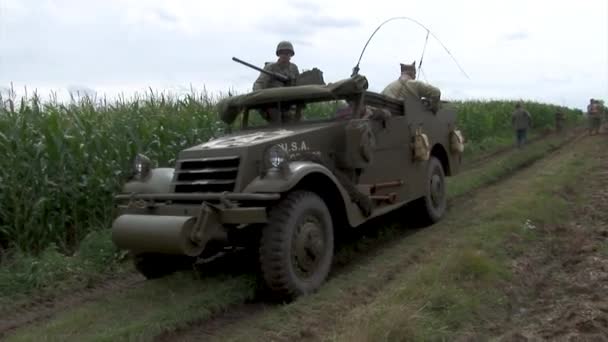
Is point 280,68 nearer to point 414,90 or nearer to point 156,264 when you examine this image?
point 414,90

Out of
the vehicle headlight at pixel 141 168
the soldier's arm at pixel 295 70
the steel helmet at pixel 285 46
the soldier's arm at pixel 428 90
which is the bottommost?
the vehicle headlight at pixel 141 168

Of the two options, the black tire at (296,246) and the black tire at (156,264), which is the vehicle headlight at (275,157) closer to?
the black tire at (296,246)

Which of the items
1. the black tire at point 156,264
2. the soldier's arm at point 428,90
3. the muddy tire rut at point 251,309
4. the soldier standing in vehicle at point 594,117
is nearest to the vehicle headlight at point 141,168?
the black tire at point 156,264

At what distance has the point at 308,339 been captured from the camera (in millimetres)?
4102

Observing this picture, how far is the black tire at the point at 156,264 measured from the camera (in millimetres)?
5516

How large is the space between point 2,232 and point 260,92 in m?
3.05

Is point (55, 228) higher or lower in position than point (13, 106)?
lower

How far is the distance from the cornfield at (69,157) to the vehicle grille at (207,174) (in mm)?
1927

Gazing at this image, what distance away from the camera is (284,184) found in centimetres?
469

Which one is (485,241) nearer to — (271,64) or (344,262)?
(344,262)

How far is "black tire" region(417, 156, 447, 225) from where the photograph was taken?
25.4ft

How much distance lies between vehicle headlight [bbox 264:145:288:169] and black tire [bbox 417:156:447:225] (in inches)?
129

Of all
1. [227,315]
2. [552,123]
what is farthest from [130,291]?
[552,123]

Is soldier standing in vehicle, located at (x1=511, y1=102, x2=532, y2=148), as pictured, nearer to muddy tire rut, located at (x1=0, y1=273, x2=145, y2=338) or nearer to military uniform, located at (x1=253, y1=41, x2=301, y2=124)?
military uniform, located at (x1=253, y1=41, x2=301, y2=124)
